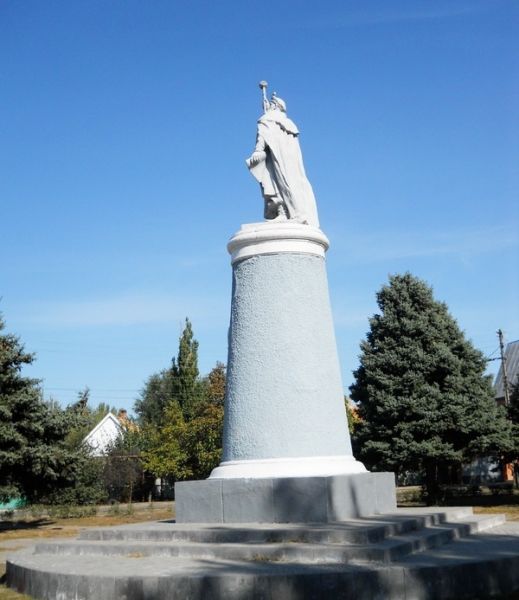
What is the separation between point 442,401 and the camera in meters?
22.5

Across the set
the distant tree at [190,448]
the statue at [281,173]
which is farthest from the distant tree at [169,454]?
the statue at [281,173]

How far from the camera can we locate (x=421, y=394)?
22750 mm

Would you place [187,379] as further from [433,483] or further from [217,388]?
[433,483]

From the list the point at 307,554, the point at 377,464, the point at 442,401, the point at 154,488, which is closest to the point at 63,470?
the point at 377,464

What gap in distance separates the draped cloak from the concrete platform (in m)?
4.62

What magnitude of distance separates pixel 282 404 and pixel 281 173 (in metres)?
3.55

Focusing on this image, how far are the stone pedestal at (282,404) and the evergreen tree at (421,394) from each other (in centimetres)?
1298

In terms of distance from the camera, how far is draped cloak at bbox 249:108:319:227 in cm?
1030

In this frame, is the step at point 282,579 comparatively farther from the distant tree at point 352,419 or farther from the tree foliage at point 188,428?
the tree foliage at point 188,428

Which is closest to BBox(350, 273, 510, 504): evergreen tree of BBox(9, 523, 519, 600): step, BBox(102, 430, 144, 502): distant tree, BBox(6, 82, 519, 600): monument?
BBox(6, 82, 519, 600): monument

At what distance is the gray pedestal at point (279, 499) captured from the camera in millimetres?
8078

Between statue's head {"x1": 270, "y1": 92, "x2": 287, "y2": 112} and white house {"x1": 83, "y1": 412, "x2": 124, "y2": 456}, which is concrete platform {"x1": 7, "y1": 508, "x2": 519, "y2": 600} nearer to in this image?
statue's head {"x1": 270, "y1": 92, "x2": 287, "y2": 112}

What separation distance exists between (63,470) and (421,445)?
441 inches

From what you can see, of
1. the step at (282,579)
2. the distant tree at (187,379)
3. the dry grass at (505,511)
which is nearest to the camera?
the step at (282,579)
